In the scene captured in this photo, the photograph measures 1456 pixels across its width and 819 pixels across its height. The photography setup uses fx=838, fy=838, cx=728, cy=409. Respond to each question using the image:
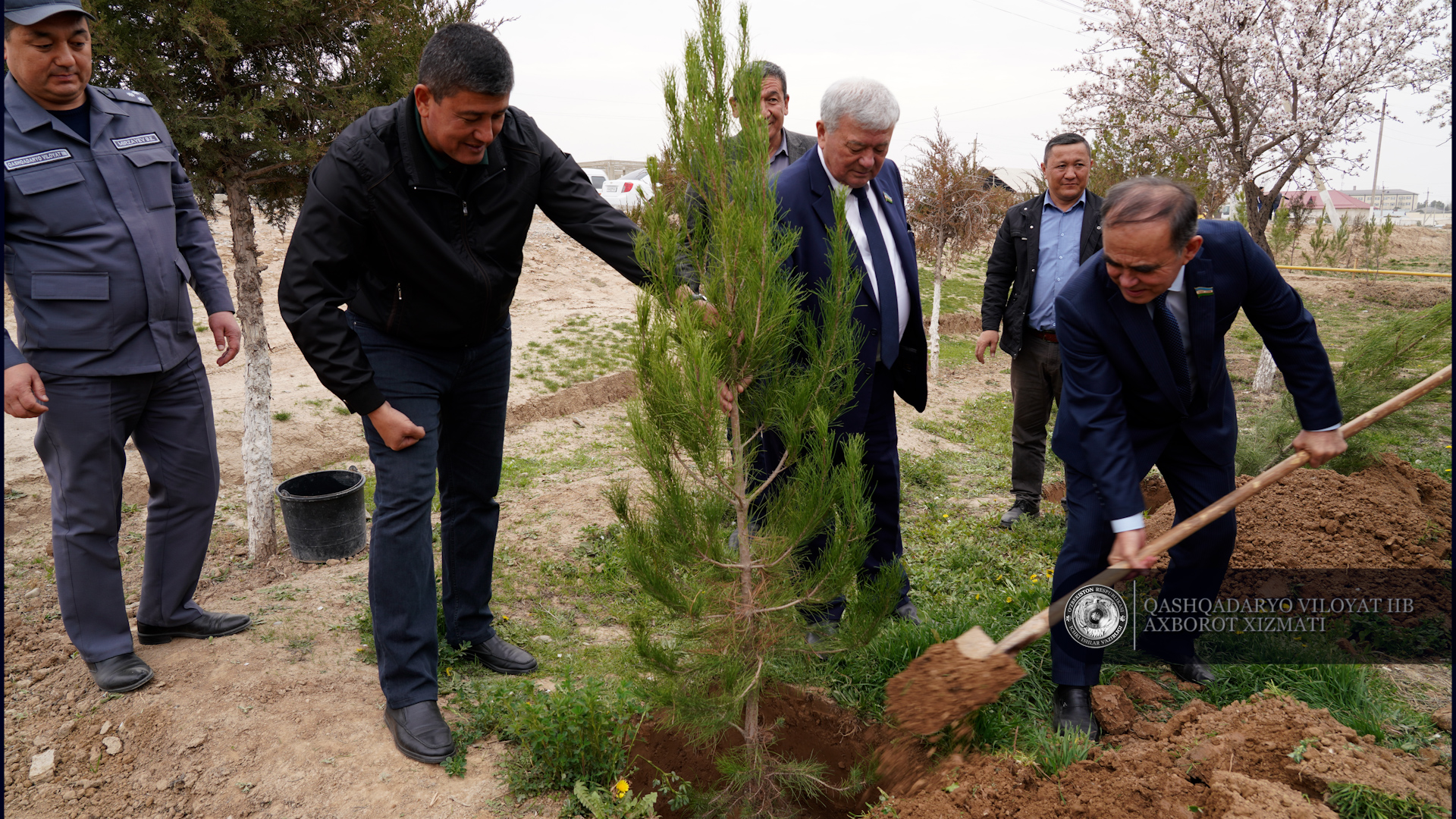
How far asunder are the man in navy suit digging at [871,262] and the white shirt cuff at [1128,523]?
2.43 ft

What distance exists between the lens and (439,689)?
3.24 metres

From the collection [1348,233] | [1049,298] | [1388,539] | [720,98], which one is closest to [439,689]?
[720,98]

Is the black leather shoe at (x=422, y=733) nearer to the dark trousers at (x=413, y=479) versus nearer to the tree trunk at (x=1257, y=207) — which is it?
the dark trousers at (x=413, y=479)

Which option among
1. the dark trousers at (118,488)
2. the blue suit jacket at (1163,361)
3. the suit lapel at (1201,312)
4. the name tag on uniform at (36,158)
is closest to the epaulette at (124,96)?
the name tag on uniform at (36,158)

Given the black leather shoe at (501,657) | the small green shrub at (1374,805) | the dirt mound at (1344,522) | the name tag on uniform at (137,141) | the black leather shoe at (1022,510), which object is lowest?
the black leather shoe at (501,657)

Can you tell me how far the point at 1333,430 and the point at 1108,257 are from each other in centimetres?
109

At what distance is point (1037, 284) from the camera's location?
16.5 ft

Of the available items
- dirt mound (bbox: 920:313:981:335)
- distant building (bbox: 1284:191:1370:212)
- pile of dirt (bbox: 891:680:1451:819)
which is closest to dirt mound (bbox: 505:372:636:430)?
pile of dirt (bbox: 891:680:1451:819)

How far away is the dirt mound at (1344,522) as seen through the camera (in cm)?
A: 416

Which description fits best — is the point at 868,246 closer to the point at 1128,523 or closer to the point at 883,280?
the point at 883,280

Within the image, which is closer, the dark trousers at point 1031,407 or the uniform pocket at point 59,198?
the uniform pocket at point 59,198

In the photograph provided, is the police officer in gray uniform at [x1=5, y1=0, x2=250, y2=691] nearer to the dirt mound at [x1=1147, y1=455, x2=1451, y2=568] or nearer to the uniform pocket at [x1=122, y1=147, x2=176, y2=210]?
the uniform pocket at [x1=122, y1=147, x2=176, y2=210]

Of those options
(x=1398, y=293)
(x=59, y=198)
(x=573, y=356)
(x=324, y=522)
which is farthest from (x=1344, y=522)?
(x=1398, y=293)

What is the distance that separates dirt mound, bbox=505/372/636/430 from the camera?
26.3 feet
